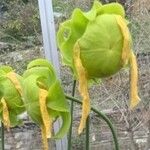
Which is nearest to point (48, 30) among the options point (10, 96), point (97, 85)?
point (97, 85)

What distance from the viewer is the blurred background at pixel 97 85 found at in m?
1.32

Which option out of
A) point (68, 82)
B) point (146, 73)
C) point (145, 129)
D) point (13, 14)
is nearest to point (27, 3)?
point (13, 14)

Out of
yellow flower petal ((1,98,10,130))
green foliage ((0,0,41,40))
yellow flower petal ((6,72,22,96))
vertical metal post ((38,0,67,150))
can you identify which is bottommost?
yellow flower petal ((1,98,10,130))

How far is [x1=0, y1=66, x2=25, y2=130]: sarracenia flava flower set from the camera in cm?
43

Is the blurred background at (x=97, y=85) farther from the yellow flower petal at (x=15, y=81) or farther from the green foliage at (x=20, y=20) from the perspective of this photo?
the yellow flower petal at (x=15, y=81)

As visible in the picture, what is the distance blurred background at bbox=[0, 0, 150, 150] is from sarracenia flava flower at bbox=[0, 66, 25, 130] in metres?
0.85

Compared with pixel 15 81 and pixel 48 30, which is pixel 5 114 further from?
pixel 48 30

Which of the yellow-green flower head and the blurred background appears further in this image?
the blurred background

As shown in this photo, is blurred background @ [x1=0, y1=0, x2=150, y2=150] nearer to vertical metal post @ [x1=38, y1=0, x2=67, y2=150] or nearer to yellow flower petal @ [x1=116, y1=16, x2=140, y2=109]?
vertical metal post @ [x1=38, y1=0, x2=67, y2=150]

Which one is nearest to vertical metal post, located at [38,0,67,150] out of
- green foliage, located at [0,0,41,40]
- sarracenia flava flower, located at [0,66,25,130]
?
green foliage, located at [0,0,41,40]

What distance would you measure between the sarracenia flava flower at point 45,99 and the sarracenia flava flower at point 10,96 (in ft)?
0.06

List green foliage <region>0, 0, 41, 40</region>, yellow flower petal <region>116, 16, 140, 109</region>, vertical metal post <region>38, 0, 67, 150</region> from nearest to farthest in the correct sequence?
yellow flower petal <region>116, 16, 140, 109</region>, vertical metal post <region>38, 0, 67, 150</region>, green foliage <region>0, 0, 41, 40</region>

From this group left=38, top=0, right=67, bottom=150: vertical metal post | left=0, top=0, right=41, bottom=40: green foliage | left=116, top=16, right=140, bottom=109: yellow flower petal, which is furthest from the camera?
left=0, top=0, right=41, bottom=40: green foliage

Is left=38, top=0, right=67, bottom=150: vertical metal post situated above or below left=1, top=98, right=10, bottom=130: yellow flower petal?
above
